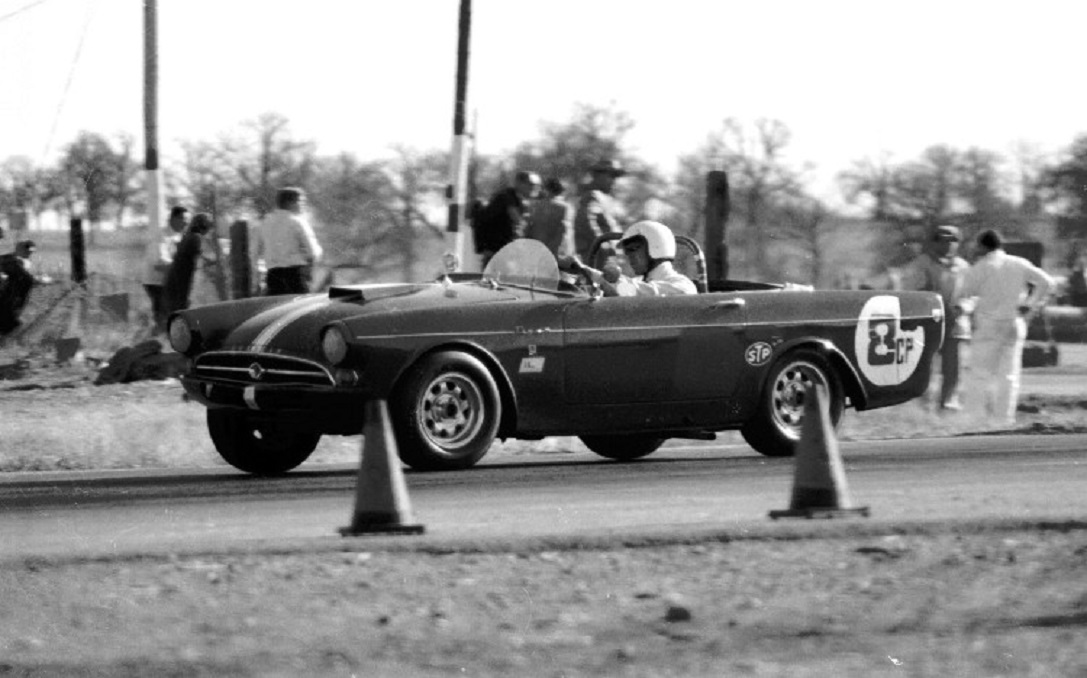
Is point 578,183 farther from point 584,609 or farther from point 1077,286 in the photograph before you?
point 584,609

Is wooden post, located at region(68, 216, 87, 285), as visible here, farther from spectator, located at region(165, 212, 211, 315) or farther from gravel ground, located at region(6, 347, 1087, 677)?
gravel ground, located at region(6, 347, 1087, 677)

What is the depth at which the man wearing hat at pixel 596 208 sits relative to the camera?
1677 cm

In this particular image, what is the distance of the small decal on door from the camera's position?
39.0 feet

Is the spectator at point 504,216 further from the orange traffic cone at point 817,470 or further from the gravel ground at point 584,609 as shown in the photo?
the gravel ground at point 584,609

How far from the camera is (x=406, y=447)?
11523 mm

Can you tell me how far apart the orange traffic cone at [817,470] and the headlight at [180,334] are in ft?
14.0

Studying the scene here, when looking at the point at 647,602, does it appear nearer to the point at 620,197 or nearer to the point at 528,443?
the point at 528,443

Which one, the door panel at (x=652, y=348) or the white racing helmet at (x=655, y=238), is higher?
the white racing helmet at (x=655, y=238)

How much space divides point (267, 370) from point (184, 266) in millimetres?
8515

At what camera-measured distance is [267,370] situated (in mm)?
11570

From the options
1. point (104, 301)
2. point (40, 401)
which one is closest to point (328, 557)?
point (40, 401)

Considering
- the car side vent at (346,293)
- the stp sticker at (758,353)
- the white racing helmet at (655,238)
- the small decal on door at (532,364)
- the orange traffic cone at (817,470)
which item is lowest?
the orange traffic cone at (817,470)

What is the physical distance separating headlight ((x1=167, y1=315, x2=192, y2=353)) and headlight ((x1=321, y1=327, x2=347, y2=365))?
3.91ft

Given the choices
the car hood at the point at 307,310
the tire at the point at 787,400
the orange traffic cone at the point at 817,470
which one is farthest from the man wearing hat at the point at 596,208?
the orange traffic cone at the point at 817,470
